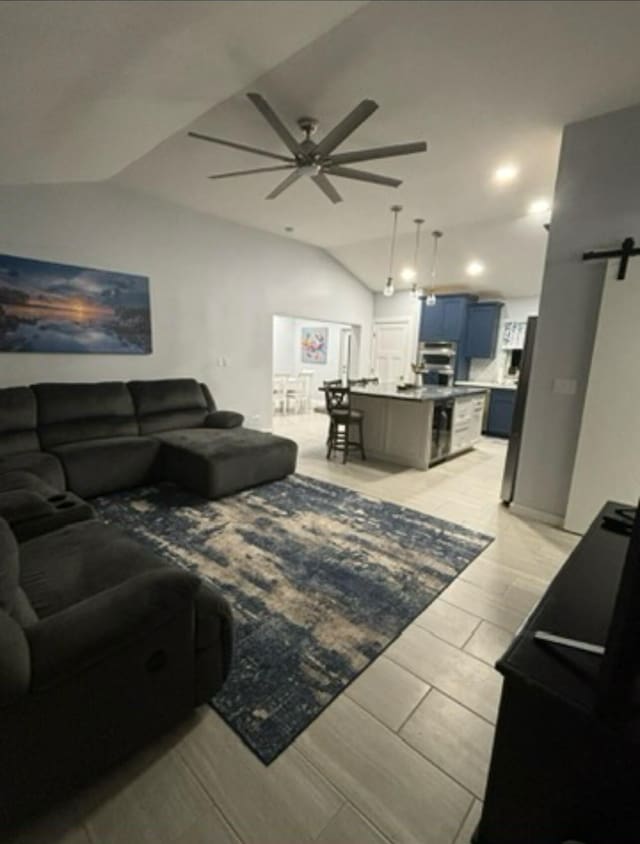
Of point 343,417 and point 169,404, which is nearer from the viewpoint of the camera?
point 169,404

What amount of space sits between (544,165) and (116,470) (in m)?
4.74

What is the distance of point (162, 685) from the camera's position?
50.9 inches

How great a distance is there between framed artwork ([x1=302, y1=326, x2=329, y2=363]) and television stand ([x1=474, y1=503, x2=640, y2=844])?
916 centimetres

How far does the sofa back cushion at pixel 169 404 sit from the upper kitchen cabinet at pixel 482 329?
15.8ft

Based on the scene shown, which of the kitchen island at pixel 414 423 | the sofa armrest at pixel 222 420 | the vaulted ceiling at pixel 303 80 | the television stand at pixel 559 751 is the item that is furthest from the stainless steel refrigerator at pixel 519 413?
the sofa armrest at pixel 222 420

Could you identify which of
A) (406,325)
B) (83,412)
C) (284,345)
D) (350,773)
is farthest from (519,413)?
(284,345)

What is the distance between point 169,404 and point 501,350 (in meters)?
5.72

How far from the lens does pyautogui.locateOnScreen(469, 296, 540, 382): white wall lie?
6719 millimetres

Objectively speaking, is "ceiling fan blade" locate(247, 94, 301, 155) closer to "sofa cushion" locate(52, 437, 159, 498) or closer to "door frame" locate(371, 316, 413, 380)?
"sofa cushion" locate(52, 437, 159, 498)

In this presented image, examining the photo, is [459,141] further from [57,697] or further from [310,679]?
[57,697]

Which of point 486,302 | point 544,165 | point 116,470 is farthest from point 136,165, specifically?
point 486,302

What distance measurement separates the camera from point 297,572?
242cm

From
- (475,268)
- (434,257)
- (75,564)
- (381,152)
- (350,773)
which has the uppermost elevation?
(434,257)

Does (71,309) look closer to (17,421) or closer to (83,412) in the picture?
(83,412)
